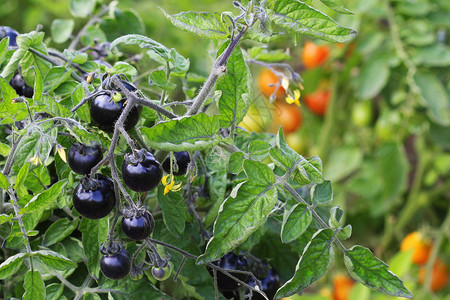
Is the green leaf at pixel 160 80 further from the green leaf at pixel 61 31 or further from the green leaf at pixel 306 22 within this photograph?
the green leaf at pixel 61 31

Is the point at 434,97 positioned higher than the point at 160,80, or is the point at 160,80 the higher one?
the point at 160,80

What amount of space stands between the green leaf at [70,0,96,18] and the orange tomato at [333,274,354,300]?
1035mm

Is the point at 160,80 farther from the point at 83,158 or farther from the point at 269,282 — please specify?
the point at 269,282

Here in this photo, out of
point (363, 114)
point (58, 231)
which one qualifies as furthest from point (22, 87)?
point (363, 114)

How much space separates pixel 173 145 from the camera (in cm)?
37

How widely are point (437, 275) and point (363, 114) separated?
0.50m

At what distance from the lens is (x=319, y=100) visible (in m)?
1.74

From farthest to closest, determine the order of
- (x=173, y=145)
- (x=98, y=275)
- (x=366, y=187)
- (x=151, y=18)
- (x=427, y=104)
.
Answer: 1. (x=151, y=18)
2. (x=366, y=187)
3. (x=427, y=104)
4. (x=98, y=275)
5. (x=173, y=145)

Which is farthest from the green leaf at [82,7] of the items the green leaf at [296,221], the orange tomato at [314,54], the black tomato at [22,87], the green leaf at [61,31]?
the orange tomato at [314,54]

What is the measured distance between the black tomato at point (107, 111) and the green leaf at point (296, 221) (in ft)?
0.47

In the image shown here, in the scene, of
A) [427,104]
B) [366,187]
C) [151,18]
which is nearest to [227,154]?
[427,104]

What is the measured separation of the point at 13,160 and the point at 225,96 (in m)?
0.18

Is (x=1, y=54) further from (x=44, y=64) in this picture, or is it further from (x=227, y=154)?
(x=227, y=154)

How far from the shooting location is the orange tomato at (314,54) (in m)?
1.64
